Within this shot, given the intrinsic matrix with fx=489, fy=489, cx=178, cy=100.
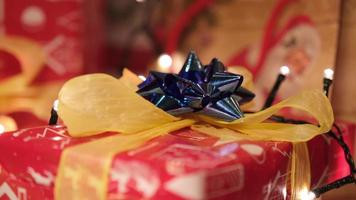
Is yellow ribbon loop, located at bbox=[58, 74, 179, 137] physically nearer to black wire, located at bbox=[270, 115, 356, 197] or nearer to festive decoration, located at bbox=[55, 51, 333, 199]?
festive decoration, located at bbox=[55, 51, 333, 199]

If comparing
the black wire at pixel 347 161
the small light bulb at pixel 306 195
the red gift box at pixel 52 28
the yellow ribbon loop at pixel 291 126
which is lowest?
the small light bulb at pixel 306 195

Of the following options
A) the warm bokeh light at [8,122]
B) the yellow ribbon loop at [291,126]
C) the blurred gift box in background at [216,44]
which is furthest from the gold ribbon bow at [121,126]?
the warm bokeh light at [8,122]

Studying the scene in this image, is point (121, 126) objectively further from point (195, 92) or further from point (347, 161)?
point (347, 161)

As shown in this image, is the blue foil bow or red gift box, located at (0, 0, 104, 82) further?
red gift box, located at (0, 0, 104, 82)

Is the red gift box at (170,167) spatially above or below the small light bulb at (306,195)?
above

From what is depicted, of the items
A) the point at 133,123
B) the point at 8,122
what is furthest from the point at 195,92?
the point at 8,122

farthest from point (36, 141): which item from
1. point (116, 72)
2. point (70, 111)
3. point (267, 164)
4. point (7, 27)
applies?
→ point (116, 72)

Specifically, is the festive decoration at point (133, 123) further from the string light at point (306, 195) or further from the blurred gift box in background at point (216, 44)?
the blurred gift box in background at point (216, 44)

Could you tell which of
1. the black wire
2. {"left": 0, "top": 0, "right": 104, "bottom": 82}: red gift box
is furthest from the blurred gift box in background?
the black wire
